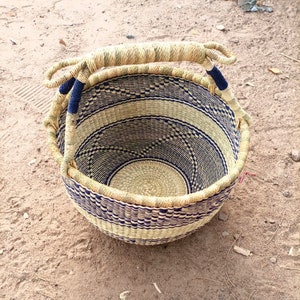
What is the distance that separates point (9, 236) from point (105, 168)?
1.58 feet

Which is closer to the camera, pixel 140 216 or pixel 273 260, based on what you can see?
pixel 140 216

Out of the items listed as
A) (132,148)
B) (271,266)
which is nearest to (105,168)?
(132,148)

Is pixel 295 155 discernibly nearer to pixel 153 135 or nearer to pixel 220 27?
pixel 153 135

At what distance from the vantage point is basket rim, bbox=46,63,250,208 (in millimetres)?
1196

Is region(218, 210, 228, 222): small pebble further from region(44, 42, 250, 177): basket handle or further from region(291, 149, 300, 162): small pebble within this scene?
region(44, 42, 250, 177): basket handle

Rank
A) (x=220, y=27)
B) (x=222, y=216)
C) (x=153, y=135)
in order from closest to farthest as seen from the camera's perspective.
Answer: (x=222, y=216)
(x=153, y=135)
(x=220, y=27)

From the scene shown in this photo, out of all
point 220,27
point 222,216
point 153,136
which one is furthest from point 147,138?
point 220,27

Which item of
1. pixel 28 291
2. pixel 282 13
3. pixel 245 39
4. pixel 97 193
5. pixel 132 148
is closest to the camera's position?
pixel 97 193

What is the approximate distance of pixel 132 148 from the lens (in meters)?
1.88

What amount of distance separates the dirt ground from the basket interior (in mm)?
226

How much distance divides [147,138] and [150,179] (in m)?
0.20

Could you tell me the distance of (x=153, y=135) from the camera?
1859 mm

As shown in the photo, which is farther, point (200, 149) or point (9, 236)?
point (200, 149)

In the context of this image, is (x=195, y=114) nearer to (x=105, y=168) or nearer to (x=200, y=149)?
(x=200, y=149)
